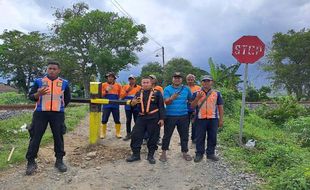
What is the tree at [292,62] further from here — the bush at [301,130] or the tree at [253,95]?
the bush at [301,130]

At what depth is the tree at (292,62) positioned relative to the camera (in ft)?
126

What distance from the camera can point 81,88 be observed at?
4438 centimetres

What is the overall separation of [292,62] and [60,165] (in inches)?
1423

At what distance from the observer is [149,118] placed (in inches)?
307

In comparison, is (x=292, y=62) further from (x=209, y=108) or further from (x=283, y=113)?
(x=209, y=108)

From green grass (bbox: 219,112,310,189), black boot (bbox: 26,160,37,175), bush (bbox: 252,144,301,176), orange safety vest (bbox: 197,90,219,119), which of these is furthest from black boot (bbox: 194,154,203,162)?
black boot (bbox: 26,160,37,175)

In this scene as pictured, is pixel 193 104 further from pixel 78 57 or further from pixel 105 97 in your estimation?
pixel 78 57

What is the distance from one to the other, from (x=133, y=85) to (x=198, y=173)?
344 centimetres

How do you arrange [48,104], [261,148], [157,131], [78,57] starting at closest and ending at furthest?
[48,104] → [157,131] → [261,148] → [78,57]

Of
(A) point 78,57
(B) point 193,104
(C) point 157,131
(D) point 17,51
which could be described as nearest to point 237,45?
(B) point 193,104

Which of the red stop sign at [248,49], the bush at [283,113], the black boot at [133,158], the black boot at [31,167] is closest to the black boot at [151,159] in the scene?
the black boot at [133,158]

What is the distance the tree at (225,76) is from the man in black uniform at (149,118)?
10887mm

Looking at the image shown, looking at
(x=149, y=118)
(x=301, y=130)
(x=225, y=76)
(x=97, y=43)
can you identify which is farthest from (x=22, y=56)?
(x=149, y=118)

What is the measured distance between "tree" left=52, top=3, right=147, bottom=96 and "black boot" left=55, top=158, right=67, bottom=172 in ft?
105
